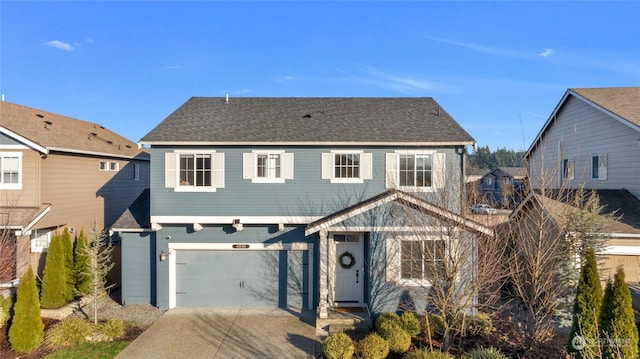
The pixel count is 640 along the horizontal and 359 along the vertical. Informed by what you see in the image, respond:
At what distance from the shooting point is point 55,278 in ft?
38.7

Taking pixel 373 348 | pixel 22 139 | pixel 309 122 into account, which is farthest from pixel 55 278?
pixel 373 348

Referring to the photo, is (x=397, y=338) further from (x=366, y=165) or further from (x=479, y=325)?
(x=366, y=165)

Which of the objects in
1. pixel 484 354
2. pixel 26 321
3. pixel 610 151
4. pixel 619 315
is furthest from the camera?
pixel 610 151

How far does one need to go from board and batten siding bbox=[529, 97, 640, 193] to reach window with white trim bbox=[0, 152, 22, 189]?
18.6 meters

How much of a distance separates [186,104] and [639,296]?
678 inches

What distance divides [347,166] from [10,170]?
41.0ft

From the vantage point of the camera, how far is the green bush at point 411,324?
953 cm

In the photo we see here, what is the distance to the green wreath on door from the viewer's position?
39.3ft

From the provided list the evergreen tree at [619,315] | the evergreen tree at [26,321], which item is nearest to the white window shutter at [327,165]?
the evergreen tree at [619,315]

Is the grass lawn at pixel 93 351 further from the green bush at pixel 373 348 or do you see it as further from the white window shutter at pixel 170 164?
the green bush at pixel 373 348

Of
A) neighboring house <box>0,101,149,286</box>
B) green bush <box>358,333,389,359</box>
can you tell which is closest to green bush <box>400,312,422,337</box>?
green bush <box>358,333,389,359</box>

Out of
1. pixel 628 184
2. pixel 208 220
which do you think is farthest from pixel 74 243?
pixel 628 184

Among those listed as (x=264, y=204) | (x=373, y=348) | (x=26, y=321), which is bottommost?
(x=373, y=348)

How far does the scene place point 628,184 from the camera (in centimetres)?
1368
